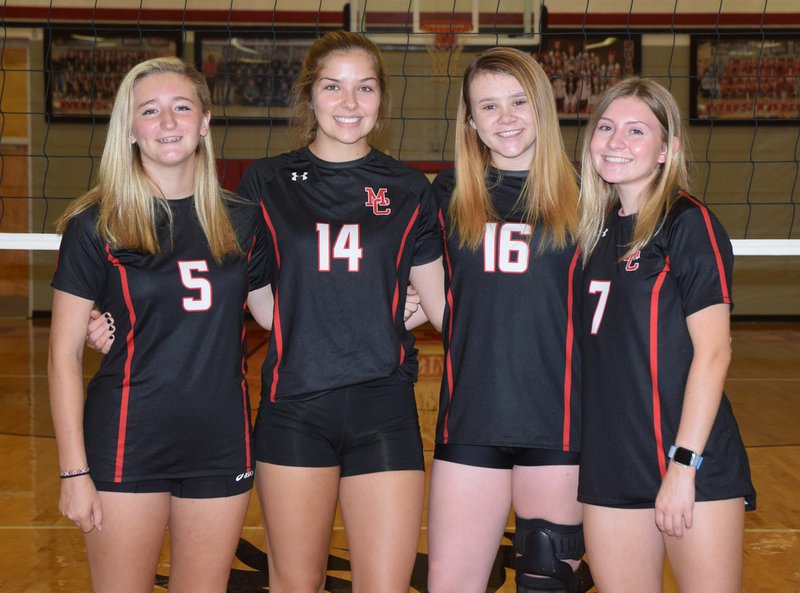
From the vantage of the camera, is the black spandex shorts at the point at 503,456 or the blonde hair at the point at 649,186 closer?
the blonde hair at the point at 649,186

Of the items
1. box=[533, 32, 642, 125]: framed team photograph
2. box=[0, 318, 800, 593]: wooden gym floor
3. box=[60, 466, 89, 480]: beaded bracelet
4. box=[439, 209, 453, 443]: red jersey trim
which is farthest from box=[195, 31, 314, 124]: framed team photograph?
box=[60, 466, 89, 480]: beaded bracelet

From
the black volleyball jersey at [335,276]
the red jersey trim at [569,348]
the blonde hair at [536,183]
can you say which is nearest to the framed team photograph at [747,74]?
the blonde hair at [536,183]

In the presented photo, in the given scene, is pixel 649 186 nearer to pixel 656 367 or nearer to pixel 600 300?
pixel 600 300

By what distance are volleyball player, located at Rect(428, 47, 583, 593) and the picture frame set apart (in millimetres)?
7883

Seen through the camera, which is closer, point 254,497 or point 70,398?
point 70,398

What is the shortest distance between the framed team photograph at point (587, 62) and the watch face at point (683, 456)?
25.2ft

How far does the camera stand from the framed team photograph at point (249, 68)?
965 centimetres

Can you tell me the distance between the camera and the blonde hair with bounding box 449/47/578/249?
2391 millimetres

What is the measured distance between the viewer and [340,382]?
2.31 m

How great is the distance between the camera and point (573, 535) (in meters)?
2.36

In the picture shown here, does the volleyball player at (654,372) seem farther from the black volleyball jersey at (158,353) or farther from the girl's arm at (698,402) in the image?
the black volleyball jersey at (158,353)

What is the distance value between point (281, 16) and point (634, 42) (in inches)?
139

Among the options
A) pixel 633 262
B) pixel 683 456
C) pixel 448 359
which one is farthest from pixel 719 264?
pixel 448 359

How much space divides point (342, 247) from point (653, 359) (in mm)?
774
